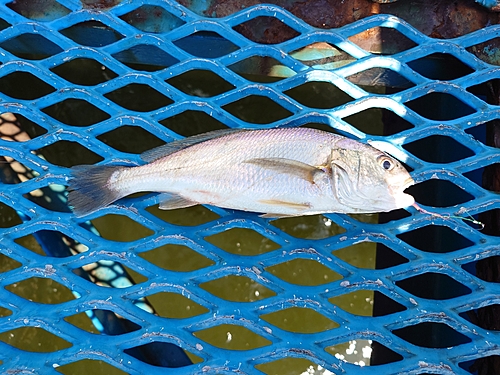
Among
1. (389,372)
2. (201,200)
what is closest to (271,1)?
(201,200)

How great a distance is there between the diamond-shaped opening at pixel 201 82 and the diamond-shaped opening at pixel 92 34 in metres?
1.14

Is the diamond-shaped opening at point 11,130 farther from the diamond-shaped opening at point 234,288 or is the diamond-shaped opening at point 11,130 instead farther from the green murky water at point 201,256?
the diamond-shaped opening at point 234,288

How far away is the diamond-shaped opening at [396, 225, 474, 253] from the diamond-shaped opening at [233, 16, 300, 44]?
141cm

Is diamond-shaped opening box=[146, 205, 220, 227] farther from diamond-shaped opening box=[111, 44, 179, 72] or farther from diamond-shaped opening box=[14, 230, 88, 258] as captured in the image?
diamond-shaped opening box=[111, 44, 179, 72]

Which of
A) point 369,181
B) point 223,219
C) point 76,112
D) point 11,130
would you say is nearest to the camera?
point 369,181

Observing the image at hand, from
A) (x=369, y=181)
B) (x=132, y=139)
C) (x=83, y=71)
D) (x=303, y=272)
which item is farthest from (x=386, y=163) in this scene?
(x=83, y=71)

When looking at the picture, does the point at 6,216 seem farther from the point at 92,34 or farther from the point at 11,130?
Result: the point at 92,34

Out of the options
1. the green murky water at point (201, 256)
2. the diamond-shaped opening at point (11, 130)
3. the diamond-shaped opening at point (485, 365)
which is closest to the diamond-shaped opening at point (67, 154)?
the green murky water at point (201, 256)

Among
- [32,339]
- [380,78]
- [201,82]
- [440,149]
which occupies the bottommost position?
[32,339]

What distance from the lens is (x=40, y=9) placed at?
202 cm

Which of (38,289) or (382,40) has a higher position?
(382,40)

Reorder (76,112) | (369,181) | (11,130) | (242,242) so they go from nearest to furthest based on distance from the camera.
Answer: (369,181) < (11,130) < (76,112) < (242,242)

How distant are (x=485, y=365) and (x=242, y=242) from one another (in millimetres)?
1972

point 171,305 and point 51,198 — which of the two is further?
point 171,305
